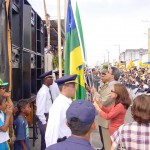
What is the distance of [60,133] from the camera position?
3.77 metres

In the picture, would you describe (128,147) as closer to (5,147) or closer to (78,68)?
(5,147)

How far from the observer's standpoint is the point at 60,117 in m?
3.71

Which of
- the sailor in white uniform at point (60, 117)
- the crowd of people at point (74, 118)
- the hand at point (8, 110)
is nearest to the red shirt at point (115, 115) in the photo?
the crowd of people at point (74, 118)

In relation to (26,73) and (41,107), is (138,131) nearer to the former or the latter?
(41,107)

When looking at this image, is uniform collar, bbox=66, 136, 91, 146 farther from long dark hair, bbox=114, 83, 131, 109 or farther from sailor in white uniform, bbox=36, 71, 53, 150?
sailor in white uniform, bbox=36, 71, 53, 150

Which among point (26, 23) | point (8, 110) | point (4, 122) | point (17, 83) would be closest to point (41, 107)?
point (17, 83)

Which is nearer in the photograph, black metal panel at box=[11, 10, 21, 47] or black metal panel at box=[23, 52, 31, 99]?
black metal panel at box=[11, 10, 21, 47]

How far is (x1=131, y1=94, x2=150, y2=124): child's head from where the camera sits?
3.25 meters

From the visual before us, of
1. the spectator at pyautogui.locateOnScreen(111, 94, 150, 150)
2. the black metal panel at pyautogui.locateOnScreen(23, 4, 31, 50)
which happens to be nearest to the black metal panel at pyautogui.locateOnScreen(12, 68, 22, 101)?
the black metal panel at pyautogui.locateOnScreen(23, 4, 31, 50)

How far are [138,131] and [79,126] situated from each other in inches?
41.4

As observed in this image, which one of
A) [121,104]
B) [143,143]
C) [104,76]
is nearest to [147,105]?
[143,143]

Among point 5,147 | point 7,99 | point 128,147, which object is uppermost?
point 7,99

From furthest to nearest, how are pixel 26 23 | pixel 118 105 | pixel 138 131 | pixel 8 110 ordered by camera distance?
pixel 26 23
pixel 118 105
pixel 8 110
pixel 138 131

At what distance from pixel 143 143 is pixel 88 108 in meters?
1.03
